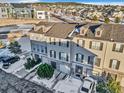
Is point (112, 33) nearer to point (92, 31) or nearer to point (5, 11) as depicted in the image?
point (92, 31)

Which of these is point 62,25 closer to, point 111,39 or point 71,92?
point 111,39

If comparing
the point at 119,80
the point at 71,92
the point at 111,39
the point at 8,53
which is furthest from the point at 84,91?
the point at 8,53

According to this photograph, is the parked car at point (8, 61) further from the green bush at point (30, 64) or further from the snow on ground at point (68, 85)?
the snow on ground at point (68, 85)

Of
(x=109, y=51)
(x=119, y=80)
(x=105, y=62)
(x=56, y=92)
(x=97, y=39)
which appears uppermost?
(x=97, y=39)

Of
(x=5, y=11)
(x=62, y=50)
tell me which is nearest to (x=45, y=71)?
(x=62, y=50)

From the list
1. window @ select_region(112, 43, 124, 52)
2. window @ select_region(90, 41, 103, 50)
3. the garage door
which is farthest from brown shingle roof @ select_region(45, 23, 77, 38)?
window @ select_region(112, 43, 124, 52)

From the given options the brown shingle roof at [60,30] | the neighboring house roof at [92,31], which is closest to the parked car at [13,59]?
the neighboring house roof at [92,31]

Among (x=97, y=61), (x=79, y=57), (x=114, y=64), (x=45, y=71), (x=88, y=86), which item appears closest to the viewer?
(x=114, y=64)
